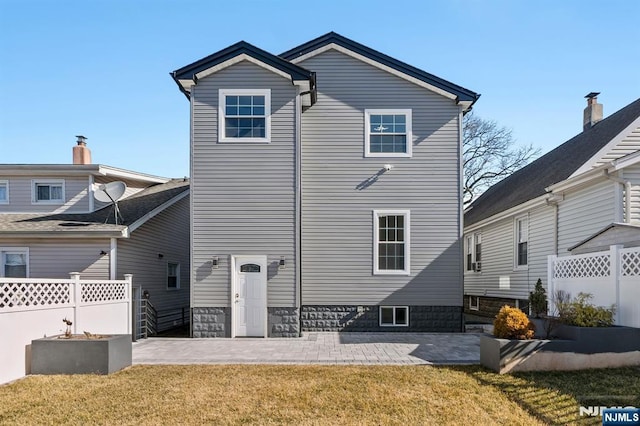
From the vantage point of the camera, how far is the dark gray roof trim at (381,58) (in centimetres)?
1172

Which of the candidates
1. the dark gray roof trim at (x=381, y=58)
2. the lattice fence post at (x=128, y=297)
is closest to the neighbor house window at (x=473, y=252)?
the dark gray roof trim at (x=381, y=58)

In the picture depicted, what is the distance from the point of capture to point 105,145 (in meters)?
16.3

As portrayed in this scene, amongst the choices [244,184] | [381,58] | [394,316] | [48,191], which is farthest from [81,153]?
[394,316]

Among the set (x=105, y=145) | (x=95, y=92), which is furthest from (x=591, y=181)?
(x=105, y=145)

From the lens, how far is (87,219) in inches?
462

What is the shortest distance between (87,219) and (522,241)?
44.2 feet

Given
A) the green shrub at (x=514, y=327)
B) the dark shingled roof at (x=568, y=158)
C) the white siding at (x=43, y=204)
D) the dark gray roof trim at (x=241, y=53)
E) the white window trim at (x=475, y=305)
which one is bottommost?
the white window trim at (x=475, y=305)

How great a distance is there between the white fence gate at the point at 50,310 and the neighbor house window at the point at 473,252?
43.8 ft

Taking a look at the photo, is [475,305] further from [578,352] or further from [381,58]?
[381,58]

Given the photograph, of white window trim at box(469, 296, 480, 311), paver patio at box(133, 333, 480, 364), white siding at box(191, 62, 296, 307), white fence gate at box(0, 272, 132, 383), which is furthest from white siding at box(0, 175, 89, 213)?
white window trim at box(469, 296, 480, 311)

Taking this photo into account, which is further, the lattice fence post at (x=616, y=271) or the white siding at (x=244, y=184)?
the white siding at (x=244, y=184)

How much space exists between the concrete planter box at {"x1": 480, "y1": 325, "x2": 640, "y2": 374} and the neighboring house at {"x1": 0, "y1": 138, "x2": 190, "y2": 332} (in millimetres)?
9191

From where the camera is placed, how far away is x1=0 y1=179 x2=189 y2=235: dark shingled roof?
422 inches

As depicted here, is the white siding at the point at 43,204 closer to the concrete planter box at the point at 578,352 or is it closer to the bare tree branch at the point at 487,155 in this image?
the concrete planter box at the point at 578,352
